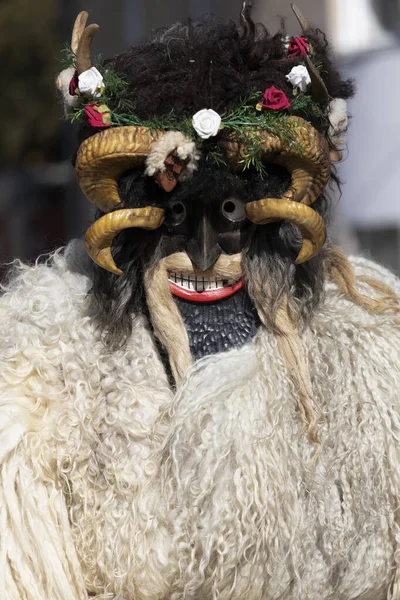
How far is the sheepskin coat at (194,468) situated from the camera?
184 centimetres

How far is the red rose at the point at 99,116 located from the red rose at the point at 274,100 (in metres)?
0.29

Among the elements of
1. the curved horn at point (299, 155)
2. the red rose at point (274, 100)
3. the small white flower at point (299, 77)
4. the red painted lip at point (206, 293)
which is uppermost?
the small white flower at point (299, 77)

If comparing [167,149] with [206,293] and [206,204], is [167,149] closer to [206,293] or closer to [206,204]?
[206,204]

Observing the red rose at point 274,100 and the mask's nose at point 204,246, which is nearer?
the red rose at point 274,100

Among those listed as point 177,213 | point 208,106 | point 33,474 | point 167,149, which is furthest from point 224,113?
point 33,474

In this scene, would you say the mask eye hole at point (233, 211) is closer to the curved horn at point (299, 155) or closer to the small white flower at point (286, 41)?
the curved horn at point (299, 155)

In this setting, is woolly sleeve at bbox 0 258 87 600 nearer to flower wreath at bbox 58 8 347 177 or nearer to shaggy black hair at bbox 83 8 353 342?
shaggy black hair at bbox 83 8 353 342

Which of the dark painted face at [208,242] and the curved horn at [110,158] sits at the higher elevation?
the curved horn at [110,158]

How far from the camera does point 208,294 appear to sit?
198cm

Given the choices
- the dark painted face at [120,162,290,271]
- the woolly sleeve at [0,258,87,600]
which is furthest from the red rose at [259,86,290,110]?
the woolly sleeve at [0,258,87,600]

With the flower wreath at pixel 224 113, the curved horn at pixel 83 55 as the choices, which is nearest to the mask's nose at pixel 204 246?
the flower wreath at pixel 224 113

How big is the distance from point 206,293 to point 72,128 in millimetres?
2505

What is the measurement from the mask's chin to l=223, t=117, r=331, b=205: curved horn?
202 millimetres

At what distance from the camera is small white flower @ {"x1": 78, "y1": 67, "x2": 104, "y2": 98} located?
5.96 feet
